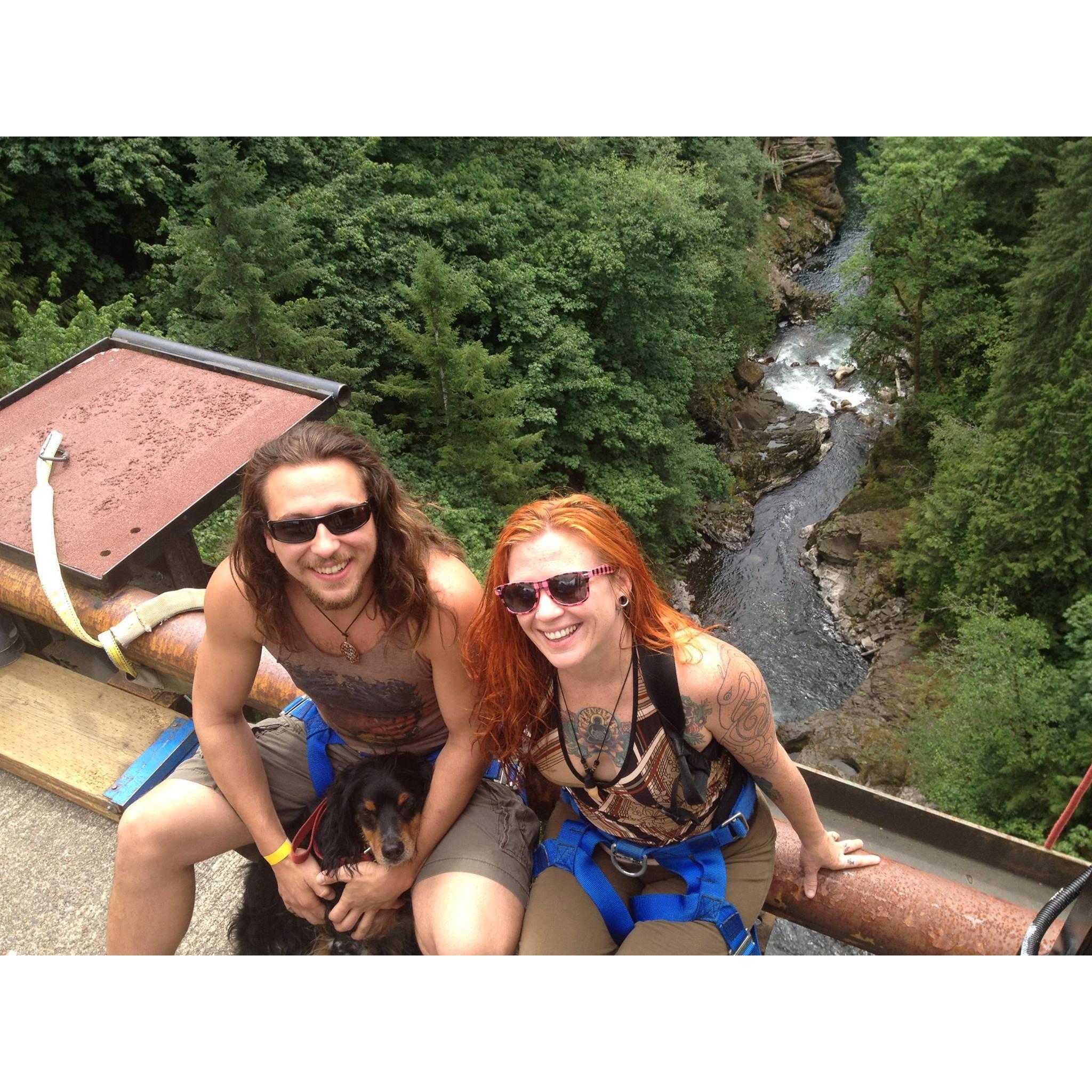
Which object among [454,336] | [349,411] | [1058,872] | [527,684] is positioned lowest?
[349,411]

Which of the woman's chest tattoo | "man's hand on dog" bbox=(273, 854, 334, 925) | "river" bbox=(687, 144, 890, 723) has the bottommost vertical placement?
"river" bbox=(687, 144, 890, 723)

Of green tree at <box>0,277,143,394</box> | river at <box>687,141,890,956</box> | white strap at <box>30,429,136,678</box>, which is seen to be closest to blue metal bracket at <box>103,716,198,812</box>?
white strap at <box>30,429,136,678</box>

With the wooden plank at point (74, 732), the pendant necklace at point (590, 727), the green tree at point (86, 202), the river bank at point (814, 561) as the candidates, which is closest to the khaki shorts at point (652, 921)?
the pendant necklace at point (590, 727)

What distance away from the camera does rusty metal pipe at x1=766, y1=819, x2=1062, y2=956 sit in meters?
1.65

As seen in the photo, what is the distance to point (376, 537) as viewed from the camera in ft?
6.30

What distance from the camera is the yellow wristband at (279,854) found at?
2.00 m

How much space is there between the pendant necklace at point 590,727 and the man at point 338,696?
0.23m

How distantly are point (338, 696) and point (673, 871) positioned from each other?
2.89 ft

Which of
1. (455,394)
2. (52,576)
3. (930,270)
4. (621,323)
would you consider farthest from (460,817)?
(930,270)

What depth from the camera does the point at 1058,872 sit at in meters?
2.20

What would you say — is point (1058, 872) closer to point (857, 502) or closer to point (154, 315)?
point (154, 315)

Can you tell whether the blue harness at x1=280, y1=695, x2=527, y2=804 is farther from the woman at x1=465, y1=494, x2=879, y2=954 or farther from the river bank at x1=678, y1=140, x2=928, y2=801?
the river bank at x1=678, y1=140, x2=928, y2=801

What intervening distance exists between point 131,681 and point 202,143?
10822 millimetres
